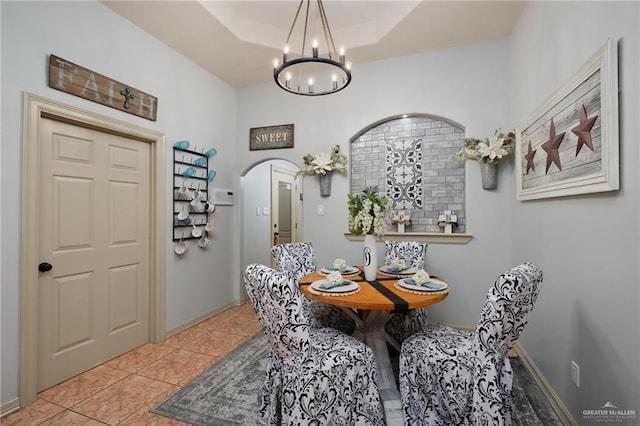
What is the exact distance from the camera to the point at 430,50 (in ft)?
10.9

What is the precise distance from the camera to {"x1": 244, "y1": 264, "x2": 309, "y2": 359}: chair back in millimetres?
1456

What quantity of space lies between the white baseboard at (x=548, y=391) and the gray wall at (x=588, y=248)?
0.16 ft

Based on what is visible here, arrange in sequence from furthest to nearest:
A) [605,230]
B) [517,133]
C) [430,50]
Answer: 1. [430,50]
2. [517,133]
3. [605,230]

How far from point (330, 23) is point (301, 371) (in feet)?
10.8

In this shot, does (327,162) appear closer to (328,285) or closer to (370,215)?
(370,215)

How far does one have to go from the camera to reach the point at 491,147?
292 cm

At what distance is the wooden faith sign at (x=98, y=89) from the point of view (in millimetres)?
2182

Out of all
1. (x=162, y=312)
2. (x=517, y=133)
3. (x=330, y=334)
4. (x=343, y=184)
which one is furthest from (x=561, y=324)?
(x=162, y=312)

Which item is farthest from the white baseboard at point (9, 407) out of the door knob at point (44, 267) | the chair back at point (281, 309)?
the chair back at point (281, 309)

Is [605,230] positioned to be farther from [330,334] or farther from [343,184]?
[343,184]

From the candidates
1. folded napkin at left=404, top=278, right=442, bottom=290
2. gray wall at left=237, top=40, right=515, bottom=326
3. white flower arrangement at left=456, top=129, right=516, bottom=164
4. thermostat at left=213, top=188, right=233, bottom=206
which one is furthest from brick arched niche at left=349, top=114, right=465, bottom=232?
thermostat at left=213, top=188, right=233, bottom=206

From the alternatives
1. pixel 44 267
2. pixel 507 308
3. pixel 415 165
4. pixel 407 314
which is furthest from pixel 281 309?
pixel 415 165

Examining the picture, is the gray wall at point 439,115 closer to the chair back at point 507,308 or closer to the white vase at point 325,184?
the white vase at point 325,184

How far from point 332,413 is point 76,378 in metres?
2.12
